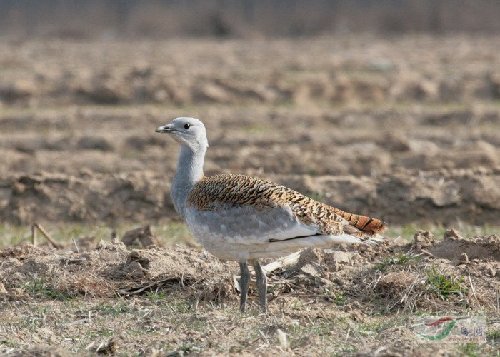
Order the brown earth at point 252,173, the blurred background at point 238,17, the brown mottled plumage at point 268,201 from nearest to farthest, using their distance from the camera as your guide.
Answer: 1. the brown earth at point 252,173
2. the brown mottled plumage at point 268,201
3. the blurred background at point 238,17

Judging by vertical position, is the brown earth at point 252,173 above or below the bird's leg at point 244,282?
below

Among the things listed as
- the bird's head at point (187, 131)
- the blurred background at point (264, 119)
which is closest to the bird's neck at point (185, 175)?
the bird's head at point (187, 131)

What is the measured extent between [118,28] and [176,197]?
3626cm

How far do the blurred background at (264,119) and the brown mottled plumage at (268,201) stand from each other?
200 inches

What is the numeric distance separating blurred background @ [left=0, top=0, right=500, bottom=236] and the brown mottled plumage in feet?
16.7

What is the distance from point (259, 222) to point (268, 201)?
0.17 m

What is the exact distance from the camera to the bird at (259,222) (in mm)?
7887

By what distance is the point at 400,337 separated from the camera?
7.31 metres

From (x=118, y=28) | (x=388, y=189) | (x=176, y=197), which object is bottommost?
(x=118, y=28)

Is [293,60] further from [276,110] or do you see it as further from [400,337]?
[400,337]

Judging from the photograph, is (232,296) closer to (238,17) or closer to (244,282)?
(244,282)

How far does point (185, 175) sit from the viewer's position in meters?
8.47

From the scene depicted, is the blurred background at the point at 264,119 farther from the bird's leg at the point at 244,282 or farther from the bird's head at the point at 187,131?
the bird's leg at the point at 244,282

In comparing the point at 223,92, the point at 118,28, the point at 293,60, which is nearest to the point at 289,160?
the point at 223,92
